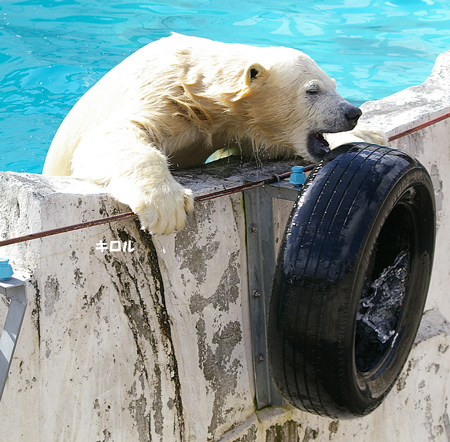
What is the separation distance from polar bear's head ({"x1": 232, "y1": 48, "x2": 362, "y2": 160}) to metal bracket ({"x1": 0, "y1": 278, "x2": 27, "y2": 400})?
1.36 metres

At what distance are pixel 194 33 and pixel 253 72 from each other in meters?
6.58

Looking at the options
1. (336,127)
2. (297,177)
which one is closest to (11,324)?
(297,177)

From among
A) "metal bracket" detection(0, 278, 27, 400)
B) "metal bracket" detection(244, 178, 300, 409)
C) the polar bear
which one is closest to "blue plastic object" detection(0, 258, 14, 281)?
"metal bracket" detection(0, 278, 27, 400)

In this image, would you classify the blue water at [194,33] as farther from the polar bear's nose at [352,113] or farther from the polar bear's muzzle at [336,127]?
the polar bear's nose at [352,113]

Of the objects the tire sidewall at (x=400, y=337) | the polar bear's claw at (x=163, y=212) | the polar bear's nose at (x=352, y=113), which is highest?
the polar bear's nose at (x=352, y=113)

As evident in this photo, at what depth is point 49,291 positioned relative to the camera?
200 cm

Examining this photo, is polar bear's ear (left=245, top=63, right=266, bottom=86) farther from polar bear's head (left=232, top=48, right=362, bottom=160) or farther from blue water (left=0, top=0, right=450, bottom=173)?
blue water (left=0, top=0, right=450, bottom=173)

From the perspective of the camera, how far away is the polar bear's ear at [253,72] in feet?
8.87

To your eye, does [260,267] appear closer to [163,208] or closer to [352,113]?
[163,208]

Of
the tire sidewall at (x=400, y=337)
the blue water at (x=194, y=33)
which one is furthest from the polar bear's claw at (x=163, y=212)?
the blue water at (x=194, y=33)

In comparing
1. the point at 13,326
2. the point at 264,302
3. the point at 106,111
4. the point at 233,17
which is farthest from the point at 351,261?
the point at 233,17

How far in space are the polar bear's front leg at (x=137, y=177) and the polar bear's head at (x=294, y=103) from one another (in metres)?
0.61

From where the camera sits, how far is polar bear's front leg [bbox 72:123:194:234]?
81.9 inches

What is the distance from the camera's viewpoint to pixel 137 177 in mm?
2170
